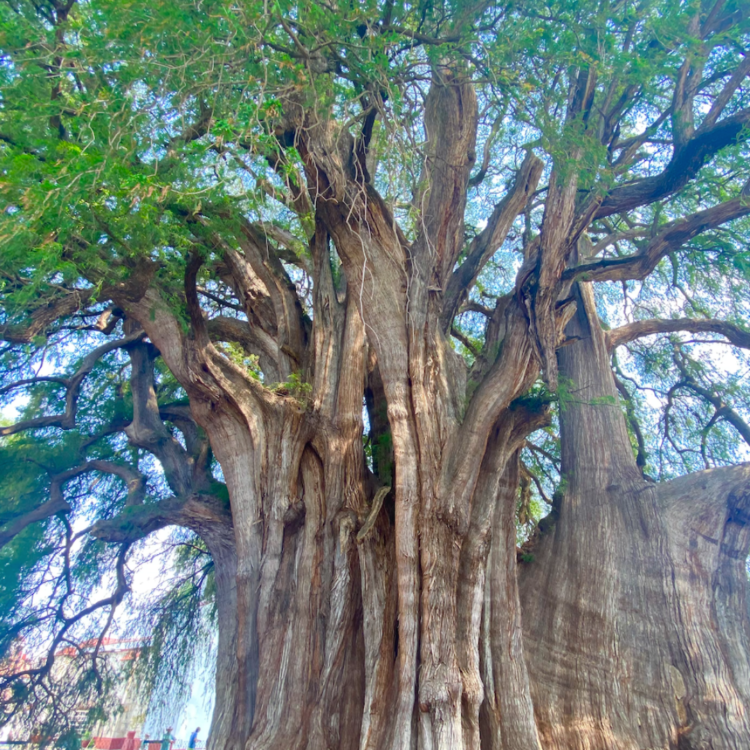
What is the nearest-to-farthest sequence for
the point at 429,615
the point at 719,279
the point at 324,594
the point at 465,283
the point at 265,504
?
the point at 429,615
the point at 324,594
the point at 265,504
the point at 465,283
the point at 719,279

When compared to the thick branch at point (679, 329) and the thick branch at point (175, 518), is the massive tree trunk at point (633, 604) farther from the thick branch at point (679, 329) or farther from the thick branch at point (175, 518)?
the thick branch at point (175, 518)

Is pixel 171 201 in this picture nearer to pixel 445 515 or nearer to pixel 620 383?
pixel 445 515

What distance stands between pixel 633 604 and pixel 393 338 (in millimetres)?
3034

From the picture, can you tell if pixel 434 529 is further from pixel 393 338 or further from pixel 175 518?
pixel 175 518

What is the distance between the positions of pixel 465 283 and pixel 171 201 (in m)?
2.63

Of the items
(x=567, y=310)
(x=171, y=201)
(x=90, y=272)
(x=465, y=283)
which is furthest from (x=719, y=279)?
(x=90, y=272)

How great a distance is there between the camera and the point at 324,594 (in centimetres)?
427

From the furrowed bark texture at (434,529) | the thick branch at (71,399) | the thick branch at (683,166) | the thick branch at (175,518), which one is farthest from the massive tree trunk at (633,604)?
the thick branch at (71,399)

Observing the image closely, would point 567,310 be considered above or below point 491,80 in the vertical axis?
below

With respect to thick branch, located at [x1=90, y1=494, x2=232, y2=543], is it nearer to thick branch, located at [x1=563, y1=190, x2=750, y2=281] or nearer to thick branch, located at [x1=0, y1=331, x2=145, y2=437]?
thick branch, located at [x1=0, y1=331, x2=145, y2=437]

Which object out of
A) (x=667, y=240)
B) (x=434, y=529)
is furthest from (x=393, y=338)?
(x=667, y=240)

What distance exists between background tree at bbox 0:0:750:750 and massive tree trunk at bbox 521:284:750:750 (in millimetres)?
22

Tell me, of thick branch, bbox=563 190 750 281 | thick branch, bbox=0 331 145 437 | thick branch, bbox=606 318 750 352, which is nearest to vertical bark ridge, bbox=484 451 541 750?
thick branch, bbox=563 190 750 281

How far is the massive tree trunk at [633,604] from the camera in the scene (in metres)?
4.14
